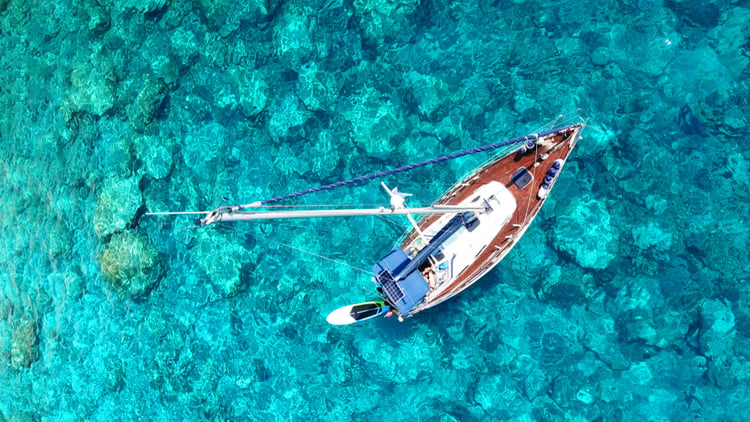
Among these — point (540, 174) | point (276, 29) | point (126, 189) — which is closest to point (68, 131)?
point (126, 189)

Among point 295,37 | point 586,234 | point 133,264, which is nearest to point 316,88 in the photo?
point 295,37

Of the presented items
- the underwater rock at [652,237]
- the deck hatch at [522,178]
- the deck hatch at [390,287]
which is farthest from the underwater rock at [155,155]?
the underwater rock at [652,237]

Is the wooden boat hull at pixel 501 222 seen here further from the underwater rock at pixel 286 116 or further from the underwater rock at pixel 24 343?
the underwater rock at pixel 24 343

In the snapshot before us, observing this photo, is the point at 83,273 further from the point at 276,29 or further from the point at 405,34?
the point at 405,34

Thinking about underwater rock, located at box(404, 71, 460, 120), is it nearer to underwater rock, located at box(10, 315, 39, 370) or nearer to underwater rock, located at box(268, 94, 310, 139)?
underwater rock, located at box(268, 94, 310, 139)

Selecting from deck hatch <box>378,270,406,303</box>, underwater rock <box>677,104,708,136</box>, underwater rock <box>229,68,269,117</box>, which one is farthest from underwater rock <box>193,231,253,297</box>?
underwater rock <box>677,104,708,136</box>

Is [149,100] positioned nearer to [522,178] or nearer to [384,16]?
[384,16]
